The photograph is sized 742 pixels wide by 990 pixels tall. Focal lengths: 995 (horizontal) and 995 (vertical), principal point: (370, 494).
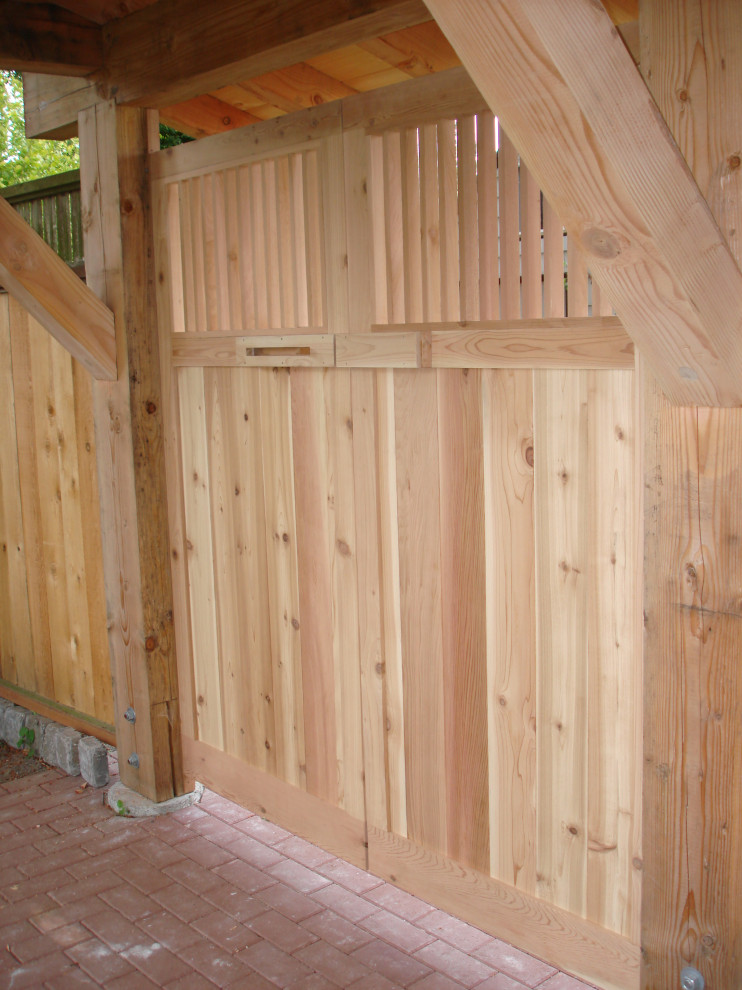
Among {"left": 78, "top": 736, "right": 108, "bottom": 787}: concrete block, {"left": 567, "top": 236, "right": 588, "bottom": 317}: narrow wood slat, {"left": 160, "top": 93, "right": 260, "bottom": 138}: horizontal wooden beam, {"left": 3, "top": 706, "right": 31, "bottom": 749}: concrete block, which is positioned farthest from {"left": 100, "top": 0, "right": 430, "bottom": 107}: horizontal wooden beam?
{"left": 3, "top": 706, "right": 31, "bottom": 749}: concrete block

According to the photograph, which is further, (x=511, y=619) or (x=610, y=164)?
(x=511, y=619)

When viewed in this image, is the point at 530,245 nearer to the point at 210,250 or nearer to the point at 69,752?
the point at 210,250

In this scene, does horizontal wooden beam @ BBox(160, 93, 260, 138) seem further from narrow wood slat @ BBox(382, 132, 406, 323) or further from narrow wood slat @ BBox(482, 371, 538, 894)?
narrow wood slat @ BBox(482, 371, 538, 894)

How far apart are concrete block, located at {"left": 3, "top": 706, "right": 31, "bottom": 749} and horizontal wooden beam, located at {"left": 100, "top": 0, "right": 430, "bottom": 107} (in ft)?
9.91

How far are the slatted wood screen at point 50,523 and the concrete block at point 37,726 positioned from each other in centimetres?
10

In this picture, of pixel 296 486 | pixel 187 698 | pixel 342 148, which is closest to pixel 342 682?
pixel 296 486

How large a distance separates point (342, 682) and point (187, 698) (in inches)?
41.3

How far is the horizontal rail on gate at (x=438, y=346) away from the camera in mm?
2511

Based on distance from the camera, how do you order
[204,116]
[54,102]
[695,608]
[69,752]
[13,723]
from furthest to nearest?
1. [13,723]
2. [69,752]
3. [204,116]
4. [54,102]
5. [695,608]

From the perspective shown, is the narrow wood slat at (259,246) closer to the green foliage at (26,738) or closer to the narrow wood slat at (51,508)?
the narrow wood slat at (51,508)

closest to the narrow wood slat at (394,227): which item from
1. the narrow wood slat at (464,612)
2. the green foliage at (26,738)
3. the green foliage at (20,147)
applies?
the narrow wood slat at (464,612)

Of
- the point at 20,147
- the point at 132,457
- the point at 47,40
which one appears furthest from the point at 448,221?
the point at 20,147

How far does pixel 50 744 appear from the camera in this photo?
15.7 ft

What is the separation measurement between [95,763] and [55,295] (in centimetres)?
211
